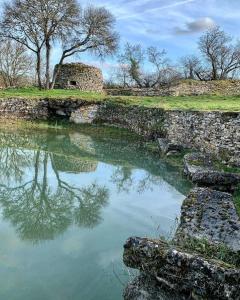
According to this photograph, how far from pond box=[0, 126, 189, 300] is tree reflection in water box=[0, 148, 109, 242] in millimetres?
17

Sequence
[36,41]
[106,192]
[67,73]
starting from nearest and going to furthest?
1. [106,192]
2. [36,41]
3. [67,73]

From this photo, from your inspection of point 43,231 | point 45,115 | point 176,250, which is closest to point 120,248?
point 43,231

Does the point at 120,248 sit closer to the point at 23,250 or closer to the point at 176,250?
the point at 23,250

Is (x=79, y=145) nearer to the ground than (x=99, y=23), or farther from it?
nearer to the ground

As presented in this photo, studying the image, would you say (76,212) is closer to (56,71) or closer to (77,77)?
(77,77)

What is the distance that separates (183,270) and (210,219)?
2.15 m

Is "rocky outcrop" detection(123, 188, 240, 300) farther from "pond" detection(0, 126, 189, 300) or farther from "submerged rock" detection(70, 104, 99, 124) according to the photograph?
"submerged rock" detection(70, 104, 99, 124)

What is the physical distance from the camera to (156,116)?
1905 centimetres

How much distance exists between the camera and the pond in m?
5.55

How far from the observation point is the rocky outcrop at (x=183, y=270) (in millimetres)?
4074

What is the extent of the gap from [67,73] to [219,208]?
29469mm

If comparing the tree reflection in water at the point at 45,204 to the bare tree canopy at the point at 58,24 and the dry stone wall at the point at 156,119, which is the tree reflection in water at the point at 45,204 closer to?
the dry stone wall at the point at 156,119

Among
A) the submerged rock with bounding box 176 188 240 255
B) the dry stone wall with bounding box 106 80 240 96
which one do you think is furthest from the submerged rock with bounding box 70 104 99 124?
the submerged rock with bounding box 176 188 240 255

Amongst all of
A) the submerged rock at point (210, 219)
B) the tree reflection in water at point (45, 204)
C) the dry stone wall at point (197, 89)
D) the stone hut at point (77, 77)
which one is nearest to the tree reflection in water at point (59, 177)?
the tree reflection in water at point (45, 204)
